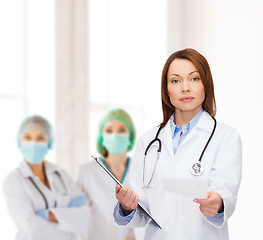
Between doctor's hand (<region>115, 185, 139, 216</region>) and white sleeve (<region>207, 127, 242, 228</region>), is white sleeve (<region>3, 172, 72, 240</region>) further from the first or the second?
white sleeve (<region>207, 127, 242, 228</region>)

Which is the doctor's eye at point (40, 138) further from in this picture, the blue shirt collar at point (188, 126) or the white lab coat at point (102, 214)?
the blue shirt collar at point (188, 126)

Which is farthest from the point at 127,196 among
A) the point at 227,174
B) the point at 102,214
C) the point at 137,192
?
the point at 102,214

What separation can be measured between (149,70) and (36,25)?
3.21ft

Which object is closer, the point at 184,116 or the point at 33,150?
the point at 184,116

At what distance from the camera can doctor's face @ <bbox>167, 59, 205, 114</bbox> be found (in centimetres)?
123

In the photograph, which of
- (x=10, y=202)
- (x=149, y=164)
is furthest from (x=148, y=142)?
(x=10, y=202)

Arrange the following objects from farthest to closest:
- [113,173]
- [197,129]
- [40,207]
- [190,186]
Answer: [113,173] < [40,207] < [197,129] < [190,186]

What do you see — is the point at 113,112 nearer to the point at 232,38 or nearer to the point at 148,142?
the point at 232,38

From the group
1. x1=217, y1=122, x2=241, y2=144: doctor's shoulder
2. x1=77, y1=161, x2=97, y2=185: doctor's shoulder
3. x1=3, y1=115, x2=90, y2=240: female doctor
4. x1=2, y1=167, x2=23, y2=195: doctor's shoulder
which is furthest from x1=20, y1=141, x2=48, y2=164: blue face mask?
x1=217, y1=122, x2=241, y2=144: doctor's shoulder

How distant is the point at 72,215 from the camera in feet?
7.87

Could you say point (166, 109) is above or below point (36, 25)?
below

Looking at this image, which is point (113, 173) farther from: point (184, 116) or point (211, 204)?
point (211, 204)

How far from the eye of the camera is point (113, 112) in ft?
8.71

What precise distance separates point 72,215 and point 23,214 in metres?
0.28
